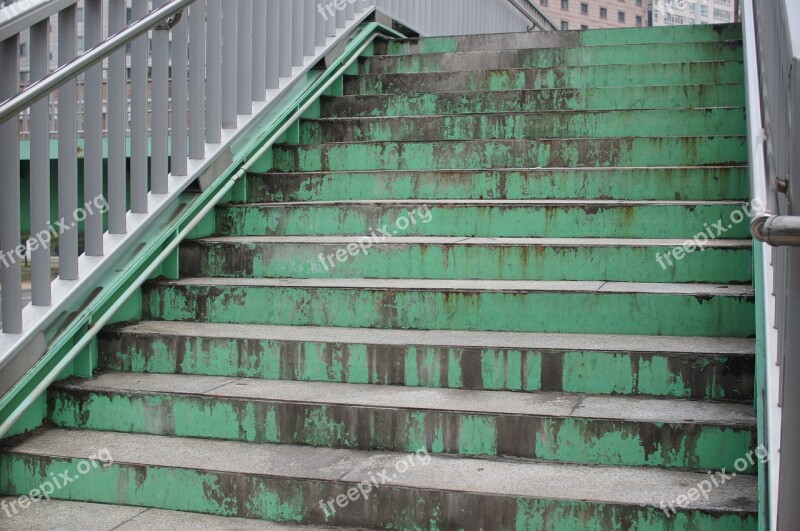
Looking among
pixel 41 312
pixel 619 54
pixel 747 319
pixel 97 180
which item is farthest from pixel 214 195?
pixel 619 54

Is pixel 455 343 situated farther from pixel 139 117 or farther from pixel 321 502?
pixel 139 117

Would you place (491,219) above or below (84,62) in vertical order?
below

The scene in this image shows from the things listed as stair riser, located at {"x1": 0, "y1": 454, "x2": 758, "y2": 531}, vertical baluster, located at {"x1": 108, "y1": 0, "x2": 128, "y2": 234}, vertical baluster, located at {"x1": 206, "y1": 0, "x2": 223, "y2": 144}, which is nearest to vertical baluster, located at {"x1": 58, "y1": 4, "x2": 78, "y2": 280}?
vertical baluster, located at {"x1": 108, "y1": 0, "x2": 128, "y2": 234}

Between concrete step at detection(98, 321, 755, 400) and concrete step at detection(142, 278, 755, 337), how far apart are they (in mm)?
64

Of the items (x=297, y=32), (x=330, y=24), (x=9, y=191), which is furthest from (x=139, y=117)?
(x=330, y=24)

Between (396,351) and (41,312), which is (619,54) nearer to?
(396,351)

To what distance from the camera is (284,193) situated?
4.27 meters

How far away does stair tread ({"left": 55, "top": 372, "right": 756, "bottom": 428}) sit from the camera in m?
2.53

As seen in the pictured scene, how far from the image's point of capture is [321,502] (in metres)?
2.45

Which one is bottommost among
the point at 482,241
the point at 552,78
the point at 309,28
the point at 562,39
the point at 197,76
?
the point at 482,241

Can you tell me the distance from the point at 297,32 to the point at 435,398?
8.81 feet

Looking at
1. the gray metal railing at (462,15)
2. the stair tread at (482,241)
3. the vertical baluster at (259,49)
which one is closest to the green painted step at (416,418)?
the stair tread at (482,241)

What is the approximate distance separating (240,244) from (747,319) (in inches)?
80.9

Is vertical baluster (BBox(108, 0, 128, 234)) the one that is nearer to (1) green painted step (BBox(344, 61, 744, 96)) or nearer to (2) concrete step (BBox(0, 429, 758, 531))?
(2) concrete step (BBox(0, 429, 758, 531))
